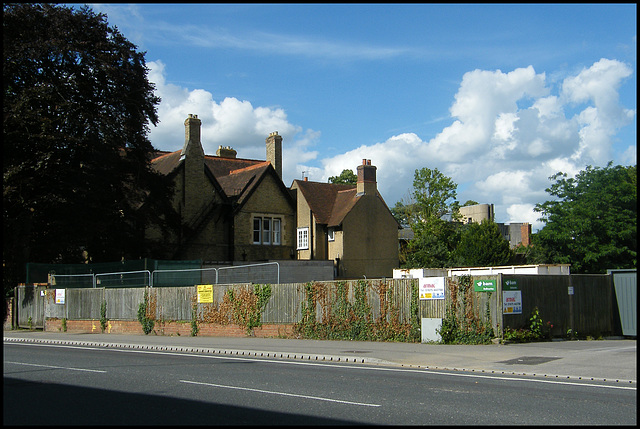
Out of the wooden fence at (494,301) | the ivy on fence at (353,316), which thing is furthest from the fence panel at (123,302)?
the ivy on fence at (353,316)

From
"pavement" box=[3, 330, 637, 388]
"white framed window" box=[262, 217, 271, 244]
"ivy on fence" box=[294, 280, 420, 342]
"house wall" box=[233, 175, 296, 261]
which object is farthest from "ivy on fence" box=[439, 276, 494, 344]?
"white framed window" box=[262, 217, 271, 244]

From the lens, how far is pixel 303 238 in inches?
1834

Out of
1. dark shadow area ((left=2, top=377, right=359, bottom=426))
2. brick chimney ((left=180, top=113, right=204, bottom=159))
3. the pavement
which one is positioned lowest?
the pavement

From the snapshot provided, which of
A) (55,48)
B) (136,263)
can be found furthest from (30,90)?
(136,263)

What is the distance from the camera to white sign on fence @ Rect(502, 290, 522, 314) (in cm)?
1991

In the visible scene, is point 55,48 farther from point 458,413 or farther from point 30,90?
point 458,413

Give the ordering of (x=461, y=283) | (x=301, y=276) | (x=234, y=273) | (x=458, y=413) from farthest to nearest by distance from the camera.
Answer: (x=301, y=276) → (x=234, y=273) → (x=461, y=283) → (x=458, y=413)

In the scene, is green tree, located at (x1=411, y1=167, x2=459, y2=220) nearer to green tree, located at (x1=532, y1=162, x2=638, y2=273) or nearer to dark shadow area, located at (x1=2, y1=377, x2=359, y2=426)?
green tree, located at (x1=532, y1=162, x2=638, y2=273)

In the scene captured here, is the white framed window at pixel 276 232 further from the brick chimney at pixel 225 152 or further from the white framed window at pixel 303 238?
the brick chimney at pixel 225 152

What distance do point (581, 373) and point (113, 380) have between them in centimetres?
963

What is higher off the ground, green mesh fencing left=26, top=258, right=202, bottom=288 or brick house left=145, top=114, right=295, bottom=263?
brick house left=145, top=114, right=295, bottom=263

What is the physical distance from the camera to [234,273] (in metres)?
28.8

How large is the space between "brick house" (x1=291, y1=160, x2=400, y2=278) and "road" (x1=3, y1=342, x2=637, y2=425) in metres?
29.6

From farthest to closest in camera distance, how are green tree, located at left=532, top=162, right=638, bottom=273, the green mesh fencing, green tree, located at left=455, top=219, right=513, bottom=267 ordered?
green tree, located at left=455, top=219, right=513, bottom=267, green tree, located at left=532, top=162, right=638, bottom=273, the green mesh fencing
